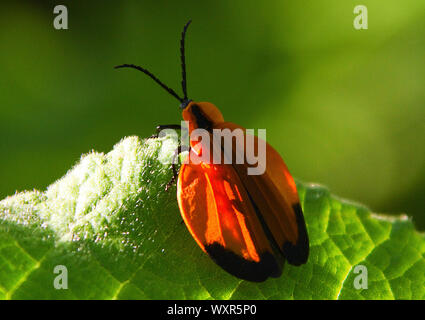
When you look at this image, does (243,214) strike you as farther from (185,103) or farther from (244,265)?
(185,103)

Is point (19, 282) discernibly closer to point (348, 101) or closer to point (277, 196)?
point (277, 196)

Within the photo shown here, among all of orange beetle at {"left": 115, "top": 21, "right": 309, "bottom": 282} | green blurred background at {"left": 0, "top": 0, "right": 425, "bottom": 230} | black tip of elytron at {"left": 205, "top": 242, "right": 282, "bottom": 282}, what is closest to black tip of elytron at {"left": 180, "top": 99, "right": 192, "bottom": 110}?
orange beetle at {"left": 115, "top": 21, "right": 309, "bottom": 282}

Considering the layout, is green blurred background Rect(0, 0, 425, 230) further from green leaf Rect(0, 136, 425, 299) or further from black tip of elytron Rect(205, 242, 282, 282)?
black tip of elytron Rect(205, 242, 282, 282)

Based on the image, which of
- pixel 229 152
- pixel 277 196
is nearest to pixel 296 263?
pixel 277 196

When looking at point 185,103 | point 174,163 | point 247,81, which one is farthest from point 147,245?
point 247,81

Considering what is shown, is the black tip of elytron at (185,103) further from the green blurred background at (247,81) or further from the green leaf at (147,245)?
the green blurred background at (247,81)

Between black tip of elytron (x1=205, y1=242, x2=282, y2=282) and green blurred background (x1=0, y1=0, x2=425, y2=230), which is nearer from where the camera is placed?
black tip of elytron (x1=205, y1=242, x2=282, y2=282)
